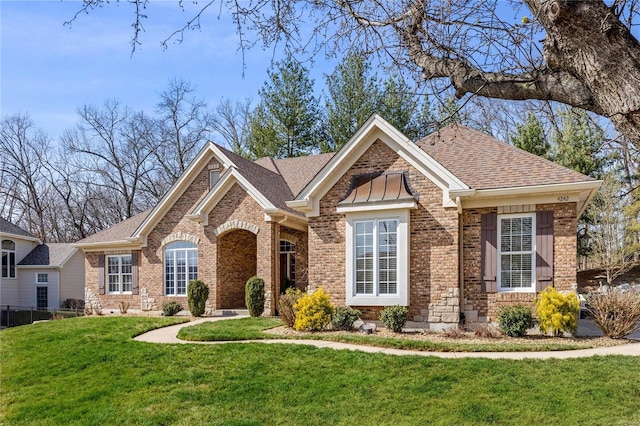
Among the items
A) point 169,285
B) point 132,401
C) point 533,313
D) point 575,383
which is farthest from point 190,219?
point 575,383

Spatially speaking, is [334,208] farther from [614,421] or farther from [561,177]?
[614,421]

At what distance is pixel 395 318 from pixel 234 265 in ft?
25.3

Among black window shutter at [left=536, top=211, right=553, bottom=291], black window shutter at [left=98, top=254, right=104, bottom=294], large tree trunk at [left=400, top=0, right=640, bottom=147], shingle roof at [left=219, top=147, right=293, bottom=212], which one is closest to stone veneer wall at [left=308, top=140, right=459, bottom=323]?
black window shutter at [left=536, top=211, right=553, bottom=291]

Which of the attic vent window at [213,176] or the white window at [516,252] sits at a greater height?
the attic vent window at [213,176]

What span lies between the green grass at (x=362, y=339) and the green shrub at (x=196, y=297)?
9.34 ft

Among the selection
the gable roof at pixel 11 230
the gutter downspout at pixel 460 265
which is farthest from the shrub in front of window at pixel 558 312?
the gable roof at pixel 11 230

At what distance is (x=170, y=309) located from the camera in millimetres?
17141

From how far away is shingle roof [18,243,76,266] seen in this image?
27872 mm

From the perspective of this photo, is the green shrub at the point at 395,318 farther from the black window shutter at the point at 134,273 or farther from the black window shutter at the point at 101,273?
the black window shutter at the point at 101,273

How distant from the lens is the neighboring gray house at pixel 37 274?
27.5 m

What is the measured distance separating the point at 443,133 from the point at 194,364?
10698 millimetres

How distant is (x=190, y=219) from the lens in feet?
57.6

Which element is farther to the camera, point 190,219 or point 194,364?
point 190,219

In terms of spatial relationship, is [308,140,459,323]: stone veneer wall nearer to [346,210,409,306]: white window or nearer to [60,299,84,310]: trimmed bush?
[346,210,409,306]: white window
